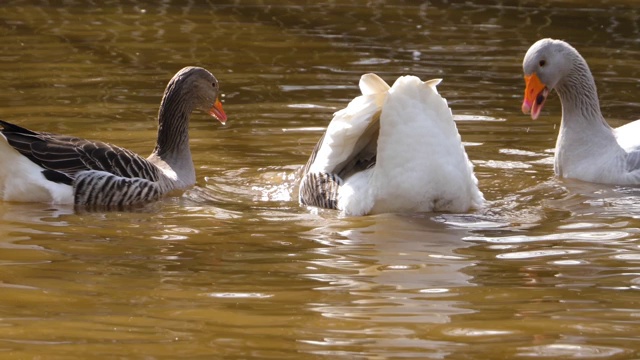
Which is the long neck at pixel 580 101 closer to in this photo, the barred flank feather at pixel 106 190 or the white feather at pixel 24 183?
the barred flank feather at pixel 106 190

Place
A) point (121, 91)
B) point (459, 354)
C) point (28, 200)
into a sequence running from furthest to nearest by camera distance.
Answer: point (121, 91), point (28, 200), point (459, 354)

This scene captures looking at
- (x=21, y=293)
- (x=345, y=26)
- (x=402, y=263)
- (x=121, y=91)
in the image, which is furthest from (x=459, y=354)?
(x=345, y=26)

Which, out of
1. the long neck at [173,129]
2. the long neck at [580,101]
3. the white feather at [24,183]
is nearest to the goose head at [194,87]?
the long neck at [173,129]

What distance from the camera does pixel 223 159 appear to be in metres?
10.3

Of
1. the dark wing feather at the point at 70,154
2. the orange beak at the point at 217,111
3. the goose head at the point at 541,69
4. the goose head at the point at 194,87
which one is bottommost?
the dark wing feather at the point at 70,154

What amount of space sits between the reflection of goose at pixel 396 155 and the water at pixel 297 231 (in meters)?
0.15

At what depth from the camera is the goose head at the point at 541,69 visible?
31.3 ft

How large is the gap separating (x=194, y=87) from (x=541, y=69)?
2784 mm

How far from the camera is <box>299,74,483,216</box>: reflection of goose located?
760 centimetres

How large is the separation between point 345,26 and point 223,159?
604 cm

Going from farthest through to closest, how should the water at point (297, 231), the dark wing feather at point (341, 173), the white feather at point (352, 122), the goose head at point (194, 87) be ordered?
the goose head at point (194, 87), the dark wing feather at point (341, 173), the white feather at point (352, 122), the water at point (297, 231)

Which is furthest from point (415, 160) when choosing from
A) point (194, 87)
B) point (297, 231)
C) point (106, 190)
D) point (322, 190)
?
point (194, 87)

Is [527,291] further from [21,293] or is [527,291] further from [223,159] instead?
[223,159]

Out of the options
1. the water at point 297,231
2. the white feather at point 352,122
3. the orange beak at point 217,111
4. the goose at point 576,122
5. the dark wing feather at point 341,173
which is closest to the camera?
the water at point 297,231
